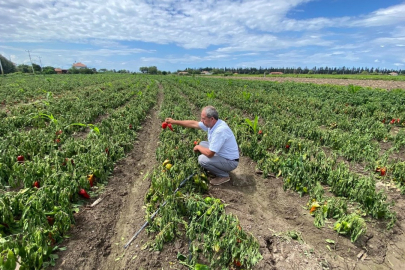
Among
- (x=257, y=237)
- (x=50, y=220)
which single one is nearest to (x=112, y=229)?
(x=50, y=220)

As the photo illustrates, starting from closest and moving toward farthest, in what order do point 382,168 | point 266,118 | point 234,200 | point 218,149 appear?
point 234,200 < point 218,149 < point 382,168 < point 266,118

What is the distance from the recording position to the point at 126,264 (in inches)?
99.3

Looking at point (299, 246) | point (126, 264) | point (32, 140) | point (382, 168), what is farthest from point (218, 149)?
point (32, 140)

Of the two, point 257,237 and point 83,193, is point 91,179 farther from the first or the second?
point 257,237

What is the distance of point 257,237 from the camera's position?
2.91 meters

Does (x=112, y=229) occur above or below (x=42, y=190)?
below

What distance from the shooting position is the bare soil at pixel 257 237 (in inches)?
101

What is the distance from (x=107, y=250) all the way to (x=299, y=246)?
7.83 feet

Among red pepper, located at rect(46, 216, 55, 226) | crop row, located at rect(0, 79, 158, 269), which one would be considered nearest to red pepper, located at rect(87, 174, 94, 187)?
crop row, located at rect(0, 79, 158, 269)

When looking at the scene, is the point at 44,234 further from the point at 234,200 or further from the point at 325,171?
the point at 325,171

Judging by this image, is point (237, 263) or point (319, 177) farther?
point (319, 177)

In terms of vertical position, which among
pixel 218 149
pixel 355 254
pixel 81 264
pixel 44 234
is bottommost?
pixel 355 254

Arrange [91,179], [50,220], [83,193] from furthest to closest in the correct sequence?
[91,179]
[83,193]
[50,220]

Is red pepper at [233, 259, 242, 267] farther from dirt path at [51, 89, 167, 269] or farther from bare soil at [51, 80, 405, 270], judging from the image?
dirt path at [51, 89, 167, 269]
